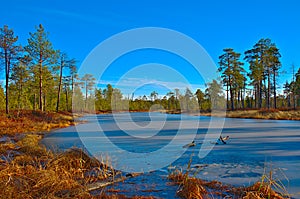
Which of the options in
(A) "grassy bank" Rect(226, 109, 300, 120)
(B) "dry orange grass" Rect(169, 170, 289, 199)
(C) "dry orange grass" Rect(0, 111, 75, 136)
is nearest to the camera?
(B) "dry orange grass" Rect(169, 170, 289, 199)

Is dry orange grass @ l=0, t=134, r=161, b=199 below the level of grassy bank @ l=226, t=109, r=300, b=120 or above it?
below

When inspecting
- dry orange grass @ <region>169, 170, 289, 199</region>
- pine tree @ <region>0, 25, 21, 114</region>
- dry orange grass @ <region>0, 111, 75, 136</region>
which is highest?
pine tree @ <region>0, 25, 21, 114</region>

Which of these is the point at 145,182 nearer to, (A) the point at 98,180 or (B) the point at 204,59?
(A) the point at 98,180

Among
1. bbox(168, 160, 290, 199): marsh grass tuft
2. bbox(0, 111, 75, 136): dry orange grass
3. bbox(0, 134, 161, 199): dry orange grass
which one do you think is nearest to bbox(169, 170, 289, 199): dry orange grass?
bbox(168, 160, 290, 199): marsh grass tuft

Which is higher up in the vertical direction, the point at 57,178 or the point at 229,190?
the point at 57,178

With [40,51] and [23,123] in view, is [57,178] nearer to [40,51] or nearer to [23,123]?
[23,123]

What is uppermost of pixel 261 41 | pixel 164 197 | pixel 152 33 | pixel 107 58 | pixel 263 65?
pixel 261 41

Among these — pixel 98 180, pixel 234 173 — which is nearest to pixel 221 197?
pixel 234 173

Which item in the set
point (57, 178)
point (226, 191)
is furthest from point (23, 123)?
point (226, 191)

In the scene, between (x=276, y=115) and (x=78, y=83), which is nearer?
(x=276, y=115)

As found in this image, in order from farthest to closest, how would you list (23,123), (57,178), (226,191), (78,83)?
(78,83) → (23,123) → (57,178) → (226,191)

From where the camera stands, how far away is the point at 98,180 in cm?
367

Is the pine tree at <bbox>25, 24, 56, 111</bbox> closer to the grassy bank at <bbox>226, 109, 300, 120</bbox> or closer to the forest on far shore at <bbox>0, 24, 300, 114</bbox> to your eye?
the forest on far shore at <bbox>0, 24, 300, 114</bbox>

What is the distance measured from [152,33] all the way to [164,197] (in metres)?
7.39
